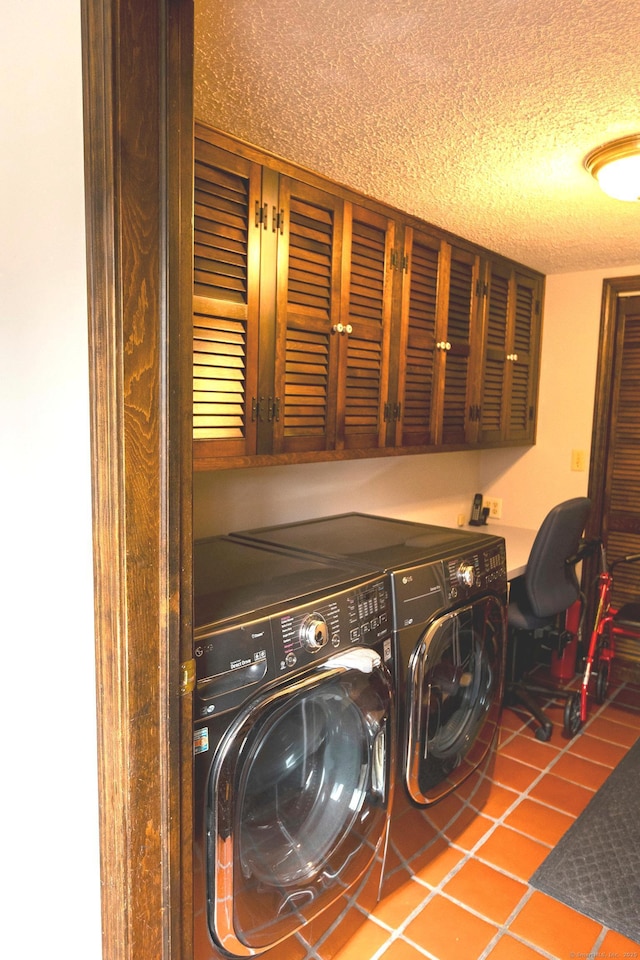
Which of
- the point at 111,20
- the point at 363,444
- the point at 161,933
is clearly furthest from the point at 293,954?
the point at 111,20

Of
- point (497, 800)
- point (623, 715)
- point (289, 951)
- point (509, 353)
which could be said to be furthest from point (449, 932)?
→ point (509, 353)

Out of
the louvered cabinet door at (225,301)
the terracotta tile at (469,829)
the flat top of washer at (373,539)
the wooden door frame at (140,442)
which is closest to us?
the wooden door frame at (140,442)

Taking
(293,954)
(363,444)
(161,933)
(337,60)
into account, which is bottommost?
(293,954)

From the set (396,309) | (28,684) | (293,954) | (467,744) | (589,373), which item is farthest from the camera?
(589,373)

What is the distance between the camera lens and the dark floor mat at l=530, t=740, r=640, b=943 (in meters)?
1.85

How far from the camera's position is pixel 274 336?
70.9 inches

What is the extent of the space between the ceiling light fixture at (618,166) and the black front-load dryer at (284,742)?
1341mm

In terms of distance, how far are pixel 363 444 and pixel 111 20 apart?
1485 mm

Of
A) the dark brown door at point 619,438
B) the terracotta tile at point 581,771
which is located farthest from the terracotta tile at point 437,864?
the dark brown door at point 619,438

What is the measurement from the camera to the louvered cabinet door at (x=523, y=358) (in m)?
3.04

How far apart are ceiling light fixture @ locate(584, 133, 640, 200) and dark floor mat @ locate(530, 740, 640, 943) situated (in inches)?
84.1

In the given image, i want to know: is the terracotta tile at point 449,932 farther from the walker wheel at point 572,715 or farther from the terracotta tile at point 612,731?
the terracotta tile at point 612,731

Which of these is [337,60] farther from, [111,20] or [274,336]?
[274,336]

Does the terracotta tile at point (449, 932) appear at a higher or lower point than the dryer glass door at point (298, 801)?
lower
